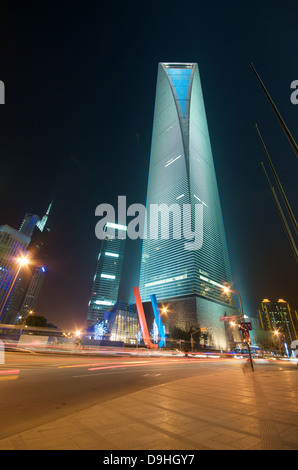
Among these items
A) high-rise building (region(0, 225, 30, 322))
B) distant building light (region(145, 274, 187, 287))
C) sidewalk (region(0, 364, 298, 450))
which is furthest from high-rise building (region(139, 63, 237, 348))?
sidewalk (region(0, 364, 298, 450))

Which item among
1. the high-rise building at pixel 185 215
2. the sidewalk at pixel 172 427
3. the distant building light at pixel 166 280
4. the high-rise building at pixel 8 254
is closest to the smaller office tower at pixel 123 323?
the high-rise building at pixel 185 215

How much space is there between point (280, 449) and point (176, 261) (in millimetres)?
100766

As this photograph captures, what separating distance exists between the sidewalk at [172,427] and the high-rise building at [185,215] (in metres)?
87.5

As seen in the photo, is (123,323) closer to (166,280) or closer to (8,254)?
(166,280)

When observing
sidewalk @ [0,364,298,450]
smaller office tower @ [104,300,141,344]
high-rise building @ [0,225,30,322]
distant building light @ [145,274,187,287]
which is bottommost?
sidewalk @ [0,364,298,450]

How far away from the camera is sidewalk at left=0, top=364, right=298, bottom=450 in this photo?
3.21 meters

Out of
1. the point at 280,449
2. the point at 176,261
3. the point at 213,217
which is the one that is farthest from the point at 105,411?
the point at 213,217

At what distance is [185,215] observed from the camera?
4232 inches

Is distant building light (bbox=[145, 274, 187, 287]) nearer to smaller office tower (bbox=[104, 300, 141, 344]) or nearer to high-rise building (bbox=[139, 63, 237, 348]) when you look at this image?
high-rise building (bbox=[139, 63, 237, 348])

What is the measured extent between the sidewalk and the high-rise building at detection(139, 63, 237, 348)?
287ft

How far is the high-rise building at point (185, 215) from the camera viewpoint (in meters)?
94.8

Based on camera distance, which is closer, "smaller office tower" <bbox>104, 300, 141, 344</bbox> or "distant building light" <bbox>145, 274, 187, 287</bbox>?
"distant building light" <bbox>145, 274, 187, 287</bbox>
